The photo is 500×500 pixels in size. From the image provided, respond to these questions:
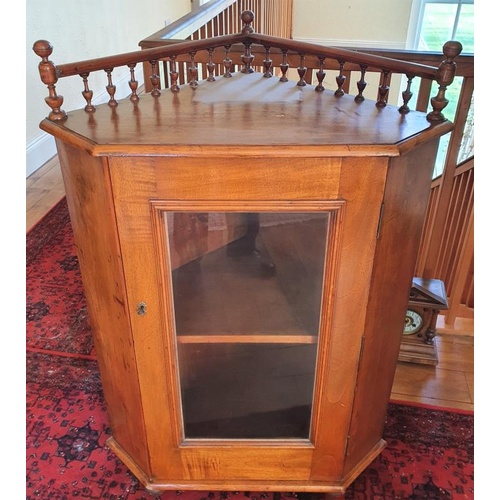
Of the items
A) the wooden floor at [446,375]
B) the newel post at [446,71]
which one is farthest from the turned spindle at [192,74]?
the wooden floor at [446,375]

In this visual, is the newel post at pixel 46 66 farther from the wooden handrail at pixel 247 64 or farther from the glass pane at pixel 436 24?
the glass pane at pixel 436 24

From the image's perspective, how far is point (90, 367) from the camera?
155 cm

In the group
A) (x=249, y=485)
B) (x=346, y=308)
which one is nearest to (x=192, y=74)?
(x=346, y=308)

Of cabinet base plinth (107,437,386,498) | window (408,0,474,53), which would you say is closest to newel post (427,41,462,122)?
cabinet base plinth (107,437,386,498)

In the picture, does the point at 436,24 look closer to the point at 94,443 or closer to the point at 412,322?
the point at 412,322

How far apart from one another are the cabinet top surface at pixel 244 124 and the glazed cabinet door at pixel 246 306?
3 centimetres

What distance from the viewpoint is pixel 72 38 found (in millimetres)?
2852

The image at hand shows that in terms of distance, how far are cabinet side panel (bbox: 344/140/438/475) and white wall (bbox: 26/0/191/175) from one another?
88.3 inches

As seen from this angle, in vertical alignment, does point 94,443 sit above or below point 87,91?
below

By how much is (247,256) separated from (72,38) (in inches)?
100

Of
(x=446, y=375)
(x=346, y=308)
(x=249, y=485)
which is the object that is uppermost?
(x=346, y=308)

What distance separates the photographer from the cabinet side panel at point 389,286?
0.81 metres

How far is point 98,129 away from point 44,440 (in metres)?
0.94

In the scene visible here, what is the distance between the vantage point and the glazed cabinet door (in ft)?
2.48
